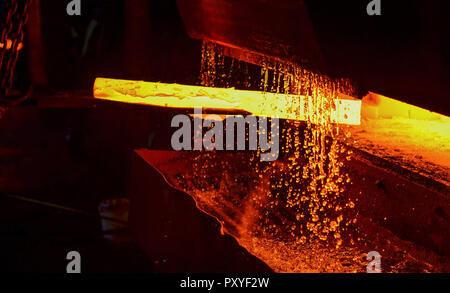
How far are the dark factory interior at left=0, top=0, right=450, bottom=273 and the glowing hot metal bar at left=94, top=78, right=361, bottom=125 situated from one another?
0.03 ft

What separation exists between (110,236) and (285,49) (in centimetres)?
348

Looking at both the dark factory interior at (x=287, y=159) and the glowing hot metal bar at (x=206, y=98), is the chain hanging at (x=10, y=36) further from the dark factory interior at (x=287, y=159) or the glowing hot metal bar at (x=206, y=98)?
the glowing hot metal bar at (x=206, y=98)

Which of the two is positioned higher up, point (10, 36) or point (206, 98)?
point (10, 36)

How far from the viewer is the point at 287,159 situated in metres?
3.25

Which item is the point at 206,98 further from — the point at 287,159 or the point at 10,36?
the point at 10,36

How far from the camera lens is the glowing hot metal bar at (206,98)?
2.87 metres

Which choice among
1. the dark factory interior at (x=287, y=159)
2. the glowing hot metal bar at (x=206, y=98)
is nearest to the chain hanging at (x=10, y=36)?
the dark factory interior at (x=287, y=159)

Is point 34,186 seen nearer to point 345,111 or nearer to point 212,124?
point 212,124

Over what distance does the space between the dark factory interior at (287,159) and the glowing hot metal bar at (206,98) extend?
0.01m

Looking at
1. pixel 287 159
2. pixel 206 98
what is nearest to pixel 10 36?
pixel 206 98

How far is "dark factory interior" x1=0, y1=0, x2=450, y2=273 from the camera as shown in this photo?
1.77 m

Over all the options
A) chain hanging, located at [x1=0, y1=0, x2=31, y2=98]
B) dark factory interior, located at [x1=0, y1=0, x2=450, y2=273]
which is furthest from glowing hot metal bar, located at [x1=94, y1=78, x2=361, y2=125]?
chain hanging, located at [x1=0, y1=0, x2=31, y2=98]

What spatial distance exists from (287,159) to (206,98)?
2.75 feet

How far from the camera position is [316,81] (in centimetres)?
253
